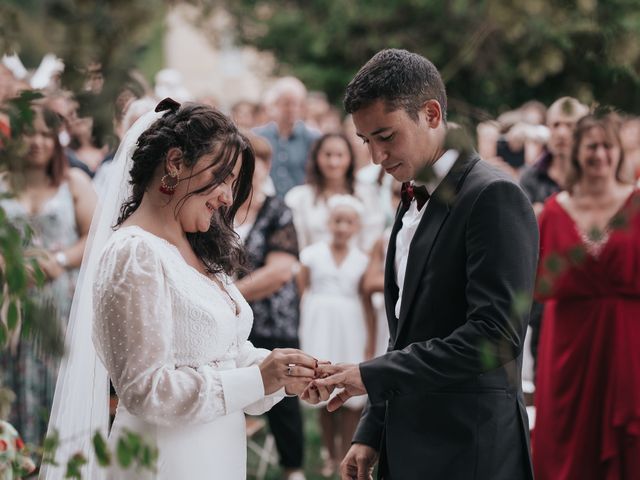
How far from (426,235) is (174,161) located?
0.81 m

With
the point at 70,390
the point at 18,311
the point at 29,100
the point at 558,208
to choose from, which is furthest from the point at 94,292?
the point at 558,208

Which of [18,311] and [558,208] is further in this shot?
[558,208]

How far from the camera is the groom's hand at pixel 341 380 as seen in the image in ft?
10.0

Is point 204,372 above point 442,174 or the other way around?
the other way around

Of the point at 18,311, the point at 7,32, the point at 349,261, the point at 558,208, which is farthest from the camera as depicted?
the point at 349,261

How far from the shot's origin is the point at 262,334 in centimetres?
652

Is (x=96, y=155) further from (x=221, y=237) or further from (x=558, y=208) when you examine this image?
(x=221, y=237)

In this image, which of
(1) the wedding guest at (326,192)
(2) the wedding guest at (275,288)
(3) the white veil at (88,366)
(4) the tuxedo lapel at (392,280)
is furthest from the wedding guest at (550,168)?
(3) the white veil at (88,366)

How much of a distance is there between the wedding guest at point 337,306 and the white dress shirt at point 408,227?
4.02 m

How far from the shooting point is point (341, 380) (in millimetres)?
3098

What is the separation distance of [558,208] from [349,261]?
211 centimetres

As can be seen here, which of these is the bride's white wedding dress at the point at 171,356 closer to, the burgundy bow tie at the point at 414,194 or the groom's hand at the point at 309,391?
the groom's hand at the point at 309,391

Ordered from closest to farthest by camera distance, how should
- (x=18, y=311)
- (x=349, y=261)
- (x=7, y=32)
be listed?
(x=7, y=32) → (x=18, y=311) → (x=349, y=261)

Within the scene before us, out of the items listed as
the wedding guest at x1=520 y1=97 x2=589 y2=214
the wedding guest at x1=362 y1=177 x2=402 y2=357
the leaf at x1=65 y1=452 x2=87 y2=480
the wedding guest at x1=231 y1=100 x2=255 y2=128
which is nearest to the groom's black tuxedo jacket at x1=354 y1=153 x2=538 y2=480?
the leaf at x1=65 y1=452 x2=87 y2=480
